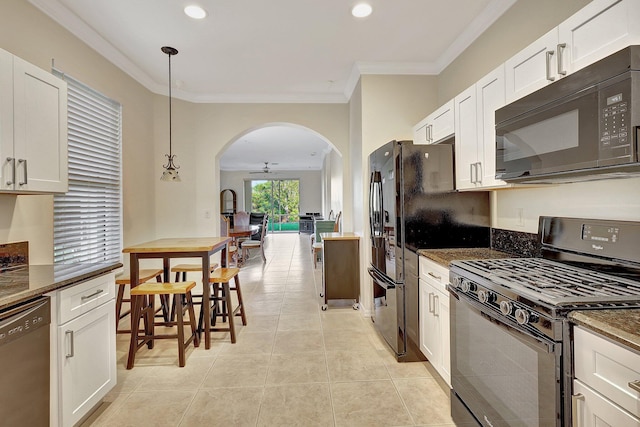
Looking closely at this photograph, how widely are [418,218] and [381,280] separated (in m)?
0.72

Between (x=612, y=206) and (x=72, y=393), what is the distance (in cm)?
287

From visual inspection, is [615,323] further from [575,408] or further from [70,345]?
[70,345]

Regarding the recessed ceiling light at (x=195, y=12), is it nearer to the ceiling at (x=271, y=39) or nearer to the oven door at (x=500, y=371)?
the ceiling at (x=271, y=39)

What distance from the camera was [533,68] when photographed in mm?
1587

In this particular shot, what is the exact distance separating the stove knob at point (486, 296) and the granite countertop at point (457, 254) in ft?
1.42

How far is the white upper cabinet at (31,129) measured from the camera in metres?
1.63

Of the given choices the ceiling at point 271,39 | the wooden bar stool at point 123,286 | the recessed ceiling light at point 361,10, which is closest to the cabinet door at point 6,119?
the ceiling at point 271,39

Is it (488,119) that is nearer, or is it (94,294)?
(94,294)

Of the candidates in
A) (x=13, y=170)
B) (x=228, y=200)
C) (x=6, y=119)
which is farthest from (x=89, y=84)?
(x=228, y=200)

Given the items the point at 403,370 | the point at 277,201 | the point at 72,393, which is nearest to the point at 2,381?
the point at 72,393

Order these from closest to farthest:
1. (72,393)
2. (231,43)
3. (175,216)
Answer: (72,393)
(231,43)
(175,216)

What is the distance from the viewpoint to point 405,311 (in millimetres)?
2453

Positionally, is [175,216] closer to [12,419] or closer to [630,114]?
[12,419]

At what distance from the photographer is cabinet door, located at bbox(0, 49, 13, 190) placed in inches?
63.1
